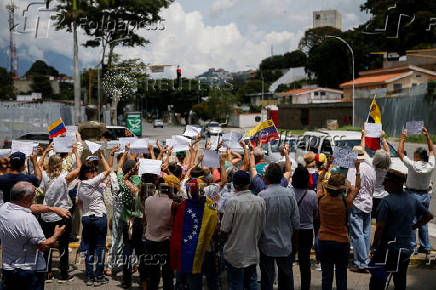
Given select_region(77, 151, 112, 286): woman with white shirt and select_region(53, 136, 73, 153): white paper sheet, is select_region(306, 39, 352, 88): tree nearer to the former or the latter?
select_region(53, 136, 73, 153): white paper sheet

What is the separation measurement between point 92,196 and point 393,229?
3.82 m

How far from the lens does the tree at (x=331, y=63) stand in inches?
2788

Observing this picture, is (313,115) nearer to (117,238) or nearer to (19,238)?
(117,238)

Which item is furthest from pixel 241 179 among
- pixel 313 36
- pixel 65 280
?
pixel 313 36

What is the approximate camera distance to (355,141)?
506 inches

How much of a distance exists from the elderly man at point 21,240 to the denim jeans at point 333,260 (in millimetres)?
2924

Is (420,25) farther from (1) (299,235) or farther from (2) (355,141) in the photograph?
(1) (299,235)

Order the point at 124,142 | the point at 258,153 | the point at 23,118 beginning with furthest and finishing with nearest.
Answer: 1. the point at 23,118
2. the point at 124,142
3. the point at 258,153

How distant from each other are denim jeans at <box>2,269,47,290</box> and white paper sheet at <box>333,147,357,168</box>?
12.4 ft

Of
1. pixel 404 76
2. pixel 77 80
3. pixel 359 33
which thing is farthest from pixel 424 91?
pixel 359 33

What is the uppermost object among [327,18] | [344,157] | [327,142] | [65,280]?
[327,18]

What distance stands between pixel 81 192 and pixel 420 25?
61639mm

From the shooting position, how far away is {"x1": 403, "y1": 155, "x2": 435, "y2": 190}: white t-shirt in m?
6.89

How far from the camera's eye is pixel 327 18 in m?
171
